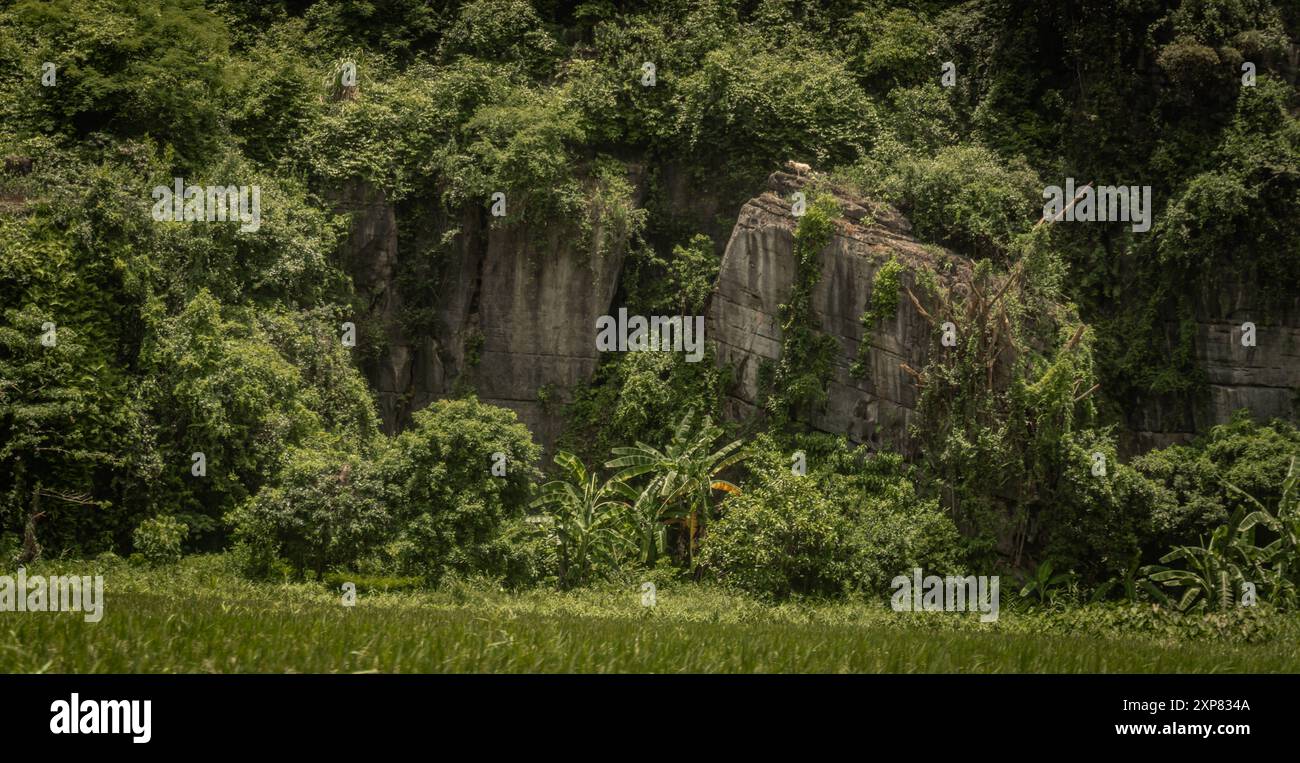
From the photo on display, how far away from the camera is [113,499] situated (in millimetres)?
20875

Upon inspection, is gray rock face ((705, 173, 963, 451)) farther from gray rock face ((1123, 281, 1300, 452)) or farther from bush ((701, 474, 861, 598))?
gray rock face ((1123, 281, 1300, 452))

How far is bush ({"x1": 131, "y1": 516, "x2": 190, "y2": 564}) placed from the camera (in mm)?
20016

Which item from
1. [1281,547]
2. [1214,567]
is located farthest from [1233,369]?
[1214,567]

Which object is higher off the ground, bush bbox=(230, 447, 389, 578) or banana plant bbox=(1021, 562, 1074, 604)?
bush bbox=(230, 447, 389, 578)

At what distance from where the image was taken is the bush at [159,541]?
20016 mm

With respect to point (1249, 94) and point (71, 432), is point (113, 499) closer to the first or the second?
point (71, 432)

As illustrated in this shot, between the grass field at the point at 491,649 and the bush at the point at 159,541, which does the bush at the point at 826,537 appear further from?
the bush at the point at 159,541

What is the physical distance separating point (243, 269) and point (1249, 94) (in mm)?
21449

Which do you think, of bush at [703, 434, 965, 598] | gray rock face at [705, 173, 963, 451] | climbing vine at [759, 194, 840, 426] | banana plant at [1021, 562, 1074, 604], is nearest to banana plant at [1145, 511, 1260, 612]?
banana plant at [1021, 562, 1074, 604]

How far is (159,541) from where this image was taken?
2009 cm

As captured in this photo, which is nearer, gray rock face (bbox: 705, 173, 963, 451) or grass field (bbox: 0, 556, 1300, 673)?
grass field (bbox: 0, 556, 1300, 673)

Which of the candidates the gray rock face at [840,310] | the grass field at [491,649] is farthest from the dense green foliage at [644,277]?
the grass field at [491,649]

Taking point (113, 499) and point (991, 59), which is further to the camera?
point (991, 59)
